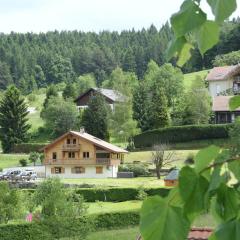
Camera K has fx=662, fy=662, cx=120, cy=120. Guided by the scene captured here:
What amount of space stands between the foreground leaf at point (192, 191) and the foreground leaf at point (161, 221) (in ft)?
0.06

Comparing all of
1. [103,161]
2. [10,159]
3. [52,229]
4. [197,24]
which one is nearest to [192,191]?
[197,24]

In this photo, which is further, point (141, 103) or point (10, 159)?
point (141, 103)

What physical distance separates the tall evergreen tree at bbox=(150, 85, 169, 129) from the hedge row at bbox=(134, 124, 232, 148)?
10.5ft

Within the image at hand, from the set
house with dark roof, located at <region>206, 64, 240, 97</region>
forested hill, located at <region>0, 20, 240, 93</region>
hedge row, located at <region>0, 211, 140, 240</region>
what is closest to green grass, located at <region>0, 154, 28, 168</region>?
house with dark roof, located at <region>206, 64, 240, 97</region>

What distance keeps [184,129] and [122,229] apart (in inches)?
1201

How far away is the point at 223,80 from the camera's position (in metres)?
65.9

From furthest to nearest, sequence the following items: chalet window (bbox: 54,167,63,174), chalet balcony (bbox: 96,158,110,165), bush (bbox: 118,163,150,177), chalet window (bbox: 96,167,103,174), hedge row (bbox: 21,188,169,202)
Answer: chalet window (bbox: 54,167,63,174) → chalet window (bbox: 96,167,103,174) → chalet balcony (bbox: 96,158,110,165) → bush (bbox: 118,163,150,177) → hedge row (bbox: 21,188,169,202)

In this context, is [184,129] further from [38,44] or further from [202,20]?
[38,44]

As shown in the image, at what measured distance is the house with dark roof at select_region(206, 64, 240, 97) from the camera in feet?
210

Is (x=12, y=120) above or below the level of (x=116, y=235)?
above

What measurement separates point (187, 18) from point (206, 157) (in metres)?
0.21

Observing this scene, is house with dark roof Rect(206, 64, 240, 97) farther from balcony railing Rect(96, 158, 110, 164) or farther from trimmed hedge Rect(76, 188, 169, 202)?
trimmed hedge Rect(76, 188, 169, 202)

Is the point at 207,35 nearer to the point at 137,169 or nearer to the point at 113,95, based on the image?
the point at 137,169

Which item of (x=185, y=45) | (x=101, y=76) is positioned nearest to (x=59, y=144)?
(x=185, y=45)
